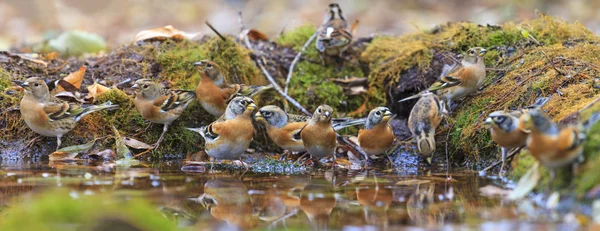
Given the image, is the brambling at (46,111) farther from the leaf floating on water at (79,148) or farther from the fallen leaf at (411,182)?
the fallen leaf at (411,182)

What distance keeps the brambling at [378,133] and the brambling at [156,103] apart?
8.20 ft

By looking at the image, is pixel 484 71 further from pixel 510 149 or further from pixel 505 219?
pixel 505 219

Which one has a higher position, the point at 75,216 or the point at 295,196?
the point at 295,196

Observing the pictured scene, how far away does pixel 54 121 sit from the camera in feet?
26.3

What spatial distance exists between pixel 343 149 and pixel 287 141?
1.02 metres

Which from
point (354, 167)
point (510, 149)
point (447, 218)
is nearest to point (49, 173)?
point (354, 167)

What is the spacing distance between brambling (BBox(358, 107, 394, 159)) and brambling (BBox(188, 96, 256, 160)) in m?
1.48

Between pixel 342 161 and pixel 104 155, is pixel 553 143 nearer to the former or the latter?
pixel 342 161

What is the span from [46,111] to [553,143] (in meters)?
5.92

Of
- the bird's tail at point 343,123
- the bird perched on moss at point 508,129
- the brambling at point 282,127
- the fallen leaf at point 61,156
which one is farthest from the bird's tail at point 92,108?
the bird perched on moss at point 508,129

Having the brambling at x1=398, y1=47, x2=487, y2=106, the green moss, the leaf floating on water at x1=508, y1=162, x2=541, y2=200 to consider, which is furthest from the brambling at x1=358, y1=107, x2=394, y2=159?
the green moss

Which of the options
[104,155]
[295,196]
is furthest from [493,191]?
[104,155]

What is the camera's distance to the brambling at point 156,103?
27.2 feet

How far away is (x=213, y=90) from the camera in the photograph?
8.76 metres
